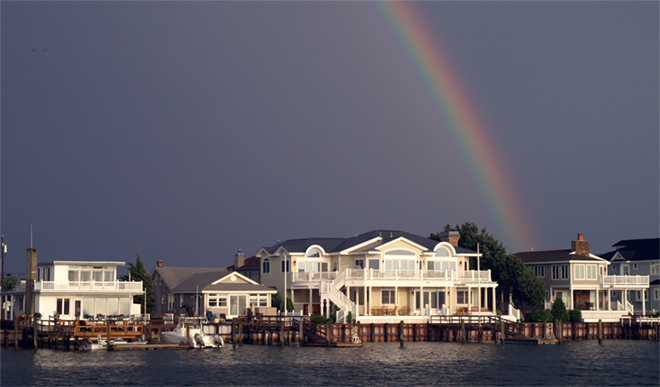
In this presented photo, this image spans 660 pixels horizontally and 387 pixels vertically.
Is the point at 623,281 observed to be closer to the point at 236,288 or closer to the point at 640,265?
the point at 640,265

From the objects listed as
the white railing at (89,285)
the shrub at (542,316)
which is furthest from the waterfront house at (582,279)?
the white railing at (89,285)

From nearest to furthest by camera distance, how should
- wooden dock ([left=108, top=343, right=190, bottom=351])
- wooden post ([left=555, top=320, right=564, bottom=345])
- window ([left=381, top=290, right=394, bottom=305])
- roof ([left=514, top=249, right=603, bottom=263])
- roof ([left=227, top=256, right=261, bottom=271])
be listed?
wooden dock ([left=108, top=343, right=190, bottom=351]) → wooden post ([left=555, top=320, right=564, bottom=345]) → window ([left=381, top=290, right=394, bottom=305]) → roof ([left=514, top=249, right=603, bottom=263]) → roof ([left=227, top=256, right=261, bottom=271])

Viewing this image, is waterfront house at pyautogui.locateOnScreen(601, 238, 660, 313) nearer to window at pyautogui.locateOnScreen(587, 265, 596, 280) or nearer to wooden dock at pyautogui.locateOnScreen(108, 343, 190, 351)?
window at pyautogui.locateOnScreen(587, 265, 596, 280)

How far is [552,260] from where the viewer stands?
102875 millimetres

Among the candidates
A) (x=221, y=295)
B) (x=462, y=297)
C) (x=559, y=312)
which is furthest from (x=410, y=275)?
(x=221, y=295)

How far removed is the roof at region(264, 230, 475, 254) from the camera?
91.2 meters

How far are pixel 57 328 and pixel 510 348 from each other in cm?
3442

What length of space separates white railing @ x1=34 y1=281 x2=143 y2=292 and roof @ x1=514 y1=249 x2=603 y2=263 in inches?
1734

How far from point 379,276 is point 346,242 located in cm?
954

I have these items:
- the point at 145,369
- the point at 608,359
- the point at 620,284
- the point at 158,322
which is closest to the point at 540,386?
the point at 608,359

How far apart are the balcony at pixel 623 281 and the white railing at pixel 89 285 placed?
4710 cm

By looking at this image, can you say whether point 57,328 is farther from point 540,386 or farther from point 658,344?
point 658,344

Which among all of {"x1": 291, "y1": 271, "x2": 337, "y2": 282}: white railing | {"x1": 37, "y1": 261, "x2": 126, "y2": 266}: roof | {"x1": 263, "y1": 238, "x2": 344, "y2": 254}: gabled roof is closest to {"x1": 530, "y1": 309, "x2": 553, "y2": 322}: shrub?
{"x1": 291, "y1": 271, "x2": 337, "y2": 282}: white railing

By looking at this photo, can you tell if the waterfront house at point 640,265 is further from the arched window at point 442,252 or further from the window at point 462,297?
the arched window at point 442,252
